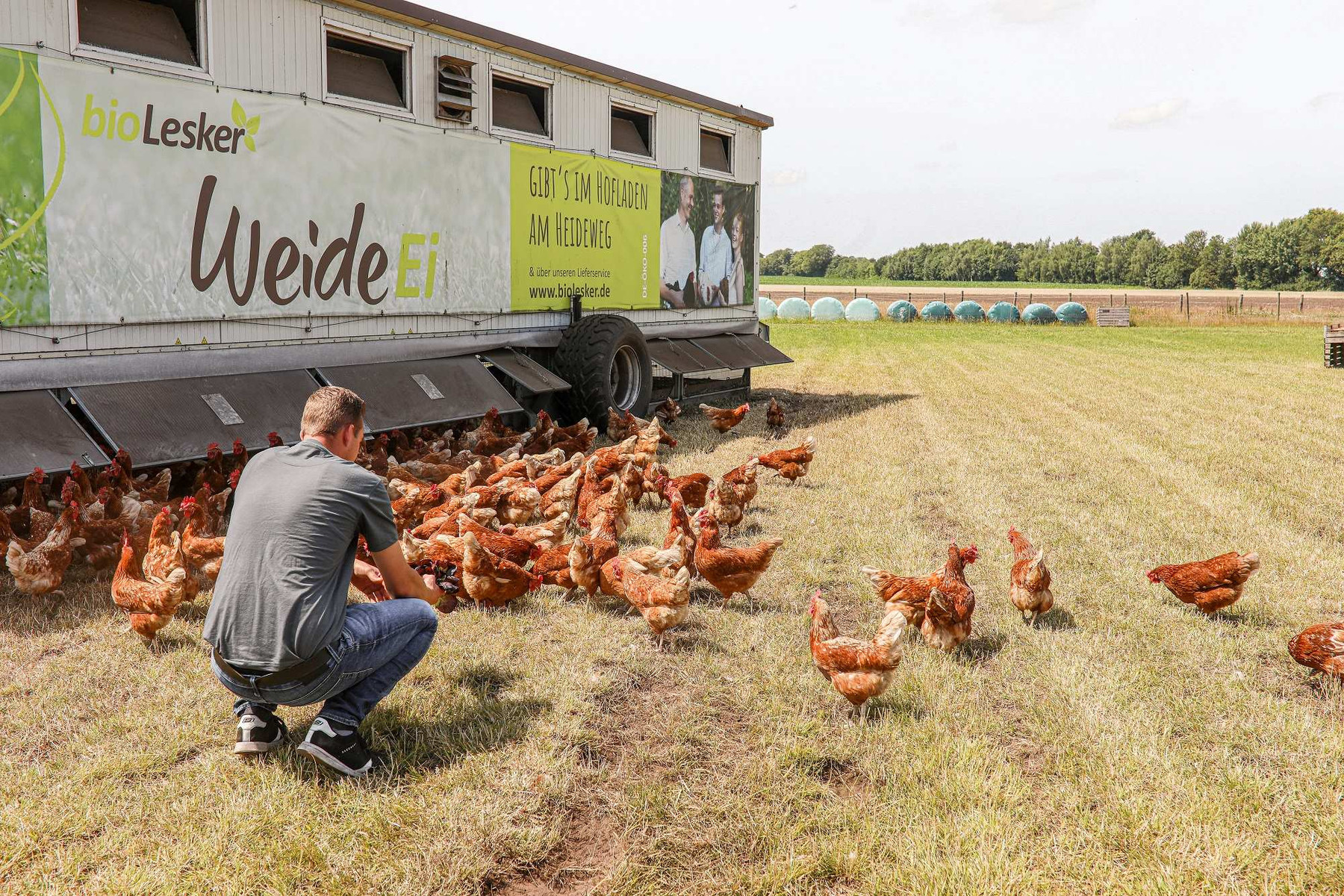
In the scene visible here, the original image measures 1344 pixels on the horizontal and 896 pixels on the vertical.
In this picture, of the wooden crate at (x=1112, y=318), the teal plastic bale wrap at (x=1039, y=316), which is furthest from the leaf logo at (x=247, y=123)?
the teal plastic bale wrap at (x=1039, y=316)

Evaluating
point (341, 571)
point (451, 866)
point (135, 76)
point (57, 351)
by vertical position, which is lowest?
point (451, 866)

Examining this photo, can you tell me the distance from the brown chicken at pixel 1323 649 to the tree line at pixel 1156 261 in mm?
112110

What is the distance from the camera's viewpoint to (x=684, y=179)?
14648 mm

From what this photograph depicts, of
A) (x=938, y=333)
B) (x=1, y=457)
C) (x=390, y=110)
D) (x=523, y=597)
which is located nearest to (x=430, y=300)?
(x=390, y=110)

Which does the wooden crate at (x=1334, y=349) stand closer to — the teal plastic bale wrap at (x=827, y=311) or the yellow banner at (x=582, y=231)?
the yellow banner at (x=582, y=231)

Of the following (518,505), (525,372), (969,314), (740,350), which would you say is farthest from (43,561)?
(969,314)

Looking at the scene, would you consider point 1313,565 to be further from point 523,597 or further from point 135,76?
point 135,76

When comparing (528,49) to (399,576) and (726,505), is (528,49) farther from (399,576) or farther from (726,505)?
(399,576)

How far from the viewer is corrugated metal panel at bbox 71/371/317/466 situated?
24.3 feet

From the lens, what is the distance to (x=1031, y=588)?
564 centimetres

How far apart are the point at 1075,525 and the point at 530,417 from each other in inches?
250

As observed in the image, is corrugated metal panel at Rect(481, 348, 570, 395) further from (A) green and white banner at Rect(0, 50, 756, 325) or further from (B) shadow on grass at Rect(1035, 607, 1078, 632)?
(B) shadow on grass at Rect(1035, 607, 1078, 632)

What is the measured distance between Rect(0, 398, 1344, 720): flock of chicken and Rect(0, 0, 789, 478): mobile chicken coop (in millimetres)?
618

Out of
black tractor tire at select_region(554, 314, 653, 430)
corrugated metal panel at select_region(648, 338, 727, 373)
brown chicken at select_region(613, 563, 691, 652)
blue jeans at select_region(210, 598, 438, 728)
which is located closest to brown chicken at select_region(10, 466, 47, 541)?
blue jeans at select_region(210, 598, 438, 728)
